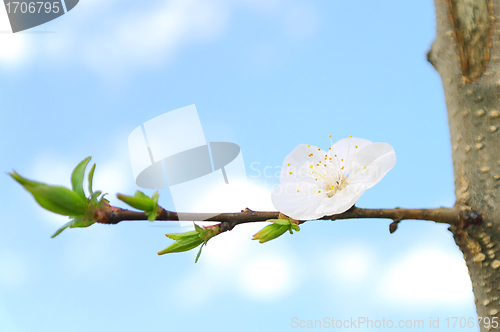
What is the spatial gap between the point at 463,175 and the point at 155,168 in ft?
1.86

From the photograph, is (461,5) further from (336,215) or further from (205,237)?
(205,237)

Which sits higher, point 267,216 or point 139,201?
point 139,201

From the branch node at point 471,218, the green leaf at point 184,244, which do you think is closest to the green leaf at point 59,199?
the green leaf at point 184,244

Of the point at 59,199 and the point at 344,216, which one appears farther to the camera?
the point at 344,216

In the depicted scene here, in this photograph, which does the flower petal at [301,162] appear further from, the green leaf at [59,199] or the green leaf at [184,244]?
the green leaf at [59,199]

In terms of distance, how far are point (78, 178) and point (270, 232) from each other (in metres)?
0.30

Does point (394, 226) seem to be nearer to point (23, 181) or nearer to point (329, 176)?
point (329, 176)

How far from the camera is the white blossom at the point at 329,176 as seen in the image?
0.68m

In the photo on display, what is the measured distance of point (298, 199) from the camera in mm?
710

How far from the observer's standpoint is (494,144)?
0.70 meters

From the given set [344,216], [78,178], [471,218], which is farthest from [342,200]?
[78,178]

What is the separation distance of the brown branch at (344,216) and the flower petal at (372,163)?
51 millimetres

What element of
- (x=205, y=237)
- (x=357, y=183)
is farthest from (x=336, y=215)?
(x=205, y=237)

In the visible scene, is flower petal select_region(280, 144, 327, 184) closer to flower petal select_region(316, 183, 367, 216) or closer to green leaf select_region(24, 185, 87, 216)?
flower petal select_region(316, 183, 367, 216)
